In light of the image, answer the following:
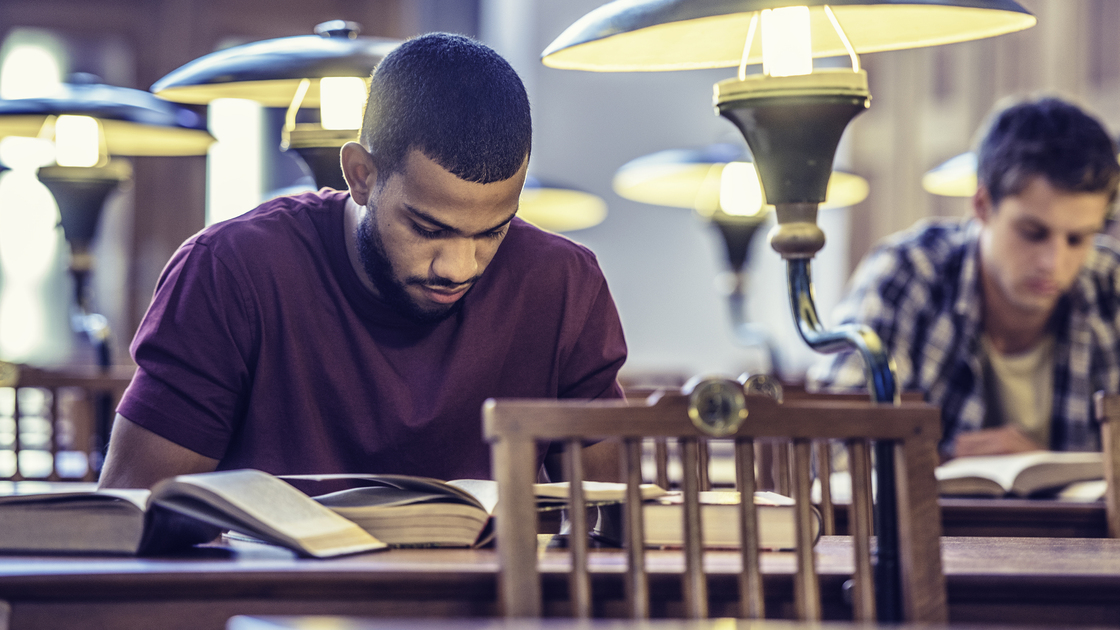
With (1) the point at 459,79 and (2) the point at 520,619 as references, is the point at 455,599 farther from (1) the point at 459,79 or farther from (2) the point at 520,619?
(1) the point at 459,79

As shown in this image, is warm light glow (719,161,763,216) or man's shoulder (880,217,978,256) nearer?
man's shoulder (880,217,978,256)

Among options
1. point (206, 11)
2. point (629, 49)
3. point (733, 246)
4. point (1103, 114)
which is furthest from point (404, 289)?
point (1103, 114)

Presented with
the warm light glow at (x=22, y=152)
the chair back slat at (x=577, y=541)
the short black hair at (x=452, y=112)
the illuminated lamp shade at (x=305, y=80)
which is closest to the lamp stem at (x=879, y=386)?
the chair back slat at (x=577, y=541)

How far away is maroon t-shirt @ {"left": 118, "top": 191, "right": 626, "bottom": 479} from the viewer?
43.0 inches

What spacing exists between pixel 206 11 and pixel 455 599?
13.0ft

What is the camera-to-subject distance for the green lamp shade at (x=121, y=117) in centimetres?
178

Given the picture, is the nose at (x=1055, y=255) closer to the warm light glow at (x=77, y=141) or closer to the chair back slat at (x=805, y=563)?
the chair back slat at (x=805, y=563)

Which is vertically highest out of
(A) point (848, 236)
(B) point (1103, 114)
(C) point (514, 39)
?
(C) point (514, 39)

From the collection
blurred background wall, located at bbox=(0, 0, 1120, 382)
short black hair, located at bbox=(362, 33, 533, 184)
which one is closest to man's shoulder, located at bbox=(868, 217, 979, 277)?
short black hair, located at bbox=(362, 33, 533, 184)

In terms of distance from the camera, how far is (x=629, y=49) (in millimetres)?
1042

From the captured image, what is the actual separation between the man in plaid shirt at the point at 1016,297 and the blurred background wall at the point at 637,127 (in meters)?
1.97

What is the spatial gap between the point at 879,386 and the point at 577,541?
0.95 ft

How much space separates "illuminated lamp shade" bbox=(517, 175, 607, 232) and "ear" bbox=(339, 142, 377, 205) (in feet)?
5.85

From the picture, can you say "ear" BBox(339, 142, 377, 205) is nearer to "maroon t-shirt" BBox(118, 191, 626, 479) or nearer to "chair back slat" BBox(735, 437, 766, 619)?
"maroon t-shirt" BBox(118, 191, 626, 479)
